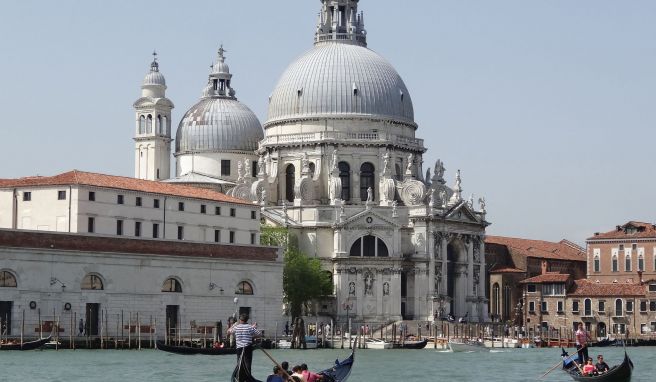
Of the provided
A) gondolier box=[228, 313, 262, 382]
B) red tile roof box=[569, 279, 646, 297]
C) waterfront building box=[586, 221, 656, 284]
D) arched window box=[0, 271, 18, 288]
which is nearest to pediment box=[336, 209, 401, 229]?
red tile roof box=[569, 279, 646, 297]

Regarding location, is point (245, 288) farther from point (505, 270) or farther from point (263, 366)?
point (505, 270)

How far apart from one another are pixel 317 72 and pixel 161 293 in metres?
30.3

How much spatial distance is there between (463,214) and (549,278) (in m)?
10.4

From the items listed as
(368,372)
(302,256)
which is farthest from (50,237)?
(302,256)

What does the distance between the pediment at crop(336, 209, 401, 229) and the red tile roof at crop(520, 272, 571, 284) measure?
632 inches

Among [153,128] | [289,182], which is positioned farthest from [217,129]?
[289,182]

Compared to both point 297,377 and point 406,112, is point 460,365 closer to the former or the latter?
point 297,377

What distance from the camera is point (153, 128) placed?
3809 inches

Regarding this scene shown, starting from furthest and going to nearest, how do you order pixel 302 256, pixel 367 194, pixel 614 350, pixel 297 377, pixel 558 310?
pixel 558 310
pixel 367 194
pixel 302 256
pixel 614 350
pixel 297 377

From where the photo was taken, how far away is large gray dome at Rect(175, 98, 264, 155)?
99875 mm

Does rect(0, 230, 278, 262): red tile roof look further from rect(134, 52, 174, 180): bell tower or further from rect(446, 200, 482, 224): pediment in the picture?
rect(134, 52, 174, 180): bell tower

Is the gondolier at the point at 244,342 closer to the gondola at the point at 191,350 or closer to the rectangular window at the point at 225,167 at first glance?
the gondola at the point at 191,350

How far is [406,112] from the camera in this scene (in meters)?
97.2

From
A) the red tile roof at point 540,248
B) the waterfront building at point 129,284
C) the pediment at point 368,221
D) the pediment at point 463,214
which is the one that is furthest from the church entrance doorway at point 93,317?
the red tile roof at point 540,248
